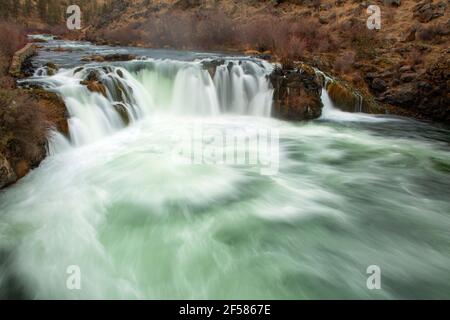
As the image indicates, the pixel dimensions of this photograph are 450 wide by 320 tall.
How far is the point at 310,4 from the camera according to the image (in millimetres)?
26781

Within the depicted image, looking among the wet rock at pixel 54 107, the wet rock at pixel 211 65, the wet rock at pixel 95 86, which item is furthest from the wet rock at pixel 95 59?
the wet rock at pixel 54 107

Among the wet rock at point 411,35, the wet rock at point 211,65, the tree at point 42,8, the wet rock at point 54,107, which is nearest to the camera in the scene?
the wet rock at point 54,107

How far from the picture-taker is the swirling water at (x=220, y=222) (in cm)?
446

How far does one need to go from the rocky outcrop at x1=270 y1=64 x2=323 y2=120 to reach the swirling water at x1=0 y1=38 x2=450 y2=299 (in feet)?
10.1

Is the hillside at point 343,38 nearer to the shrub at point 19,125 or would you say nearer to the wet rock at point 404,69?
the wet rock at point 404,69

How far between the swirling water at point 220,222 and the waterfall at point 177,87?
124 centimetres

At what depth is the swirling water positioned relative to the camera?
14.6 feet

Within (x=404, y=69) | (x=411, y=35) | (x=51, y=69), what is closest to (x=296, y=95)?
(x=404, y=69)

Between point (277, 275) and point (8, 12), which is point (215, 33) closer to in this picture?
point (277, 275)

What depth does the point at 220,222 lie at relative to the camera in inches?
232

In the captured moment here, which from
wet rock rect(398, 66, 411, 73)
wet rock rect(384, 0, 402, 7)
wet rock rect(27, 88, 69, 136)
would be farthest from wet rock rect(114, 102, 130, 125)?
wet rock rect(384, 0, 402, 7)

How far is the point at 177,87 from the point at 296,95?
4.85 metres

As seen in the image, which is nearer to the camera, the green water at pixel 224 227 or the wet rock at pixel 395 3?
the green water at pixel 224 227
